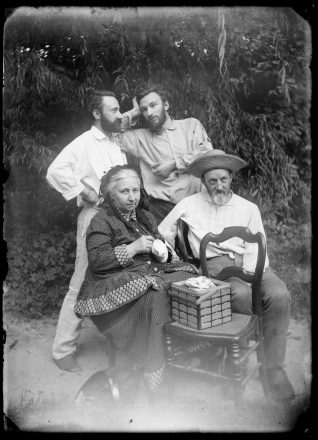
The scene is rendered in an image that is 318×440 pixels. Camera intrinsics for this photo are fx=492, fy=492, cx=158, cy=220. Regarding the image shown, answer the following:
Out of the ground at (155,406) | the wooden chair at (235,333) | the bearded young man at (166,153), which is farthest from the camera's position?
the bearded young man at (166,153)

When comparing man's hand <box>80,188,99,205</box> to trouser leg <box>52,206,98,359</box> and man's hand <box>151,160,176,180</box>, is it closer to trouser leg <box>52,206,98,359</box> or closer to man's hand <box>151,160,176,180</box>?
trouser leg <box>52,206,98,359</box>

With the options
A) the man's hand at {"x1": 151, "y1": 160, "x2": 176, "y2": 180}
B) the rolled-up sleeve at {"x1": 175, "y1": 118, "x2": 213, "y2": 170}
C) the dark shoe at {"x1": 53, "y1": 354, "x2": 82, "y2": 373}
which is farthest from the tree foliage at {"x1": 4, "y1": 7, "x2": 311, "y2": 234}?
the dark shoe at {"x1": 53, "y1": 354, "x2": 82, "y2": 373}

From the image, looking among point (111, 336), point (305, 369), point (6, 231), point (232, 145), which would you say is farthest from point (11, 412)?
point (232, 145)

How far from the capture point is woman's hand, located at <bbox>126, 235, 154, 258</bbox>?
3.57m

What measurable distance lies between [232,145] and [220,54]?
2.74ft

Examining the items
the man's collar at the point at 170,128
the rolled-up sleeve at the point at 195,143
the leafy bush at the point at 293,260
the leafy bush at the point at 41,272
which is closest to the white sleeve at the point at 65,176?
the leafy bush at the point at 41,272

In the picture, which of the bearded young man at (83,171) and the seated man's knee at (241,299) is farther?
the bearded young man at (83,171)

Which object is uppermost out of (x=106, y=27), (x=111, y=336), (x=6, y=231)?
(x=106, y=27)

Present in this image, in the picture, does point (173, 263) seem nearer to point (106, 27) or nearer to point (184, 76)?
point (184, 76)

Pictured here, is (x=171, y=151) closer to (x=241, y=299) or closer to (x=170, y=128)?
(x=170, y=128)

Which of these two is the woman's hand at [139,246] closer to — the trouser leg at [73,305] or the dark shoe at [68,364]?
the trouser leg at [73,305]

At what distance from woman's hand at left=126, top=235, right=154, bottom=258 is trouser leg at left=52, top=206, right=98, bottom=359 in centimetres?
64

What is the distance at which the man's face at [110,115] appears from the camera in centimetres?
405

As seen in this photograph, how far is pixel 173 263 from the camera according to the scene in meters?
3.85
